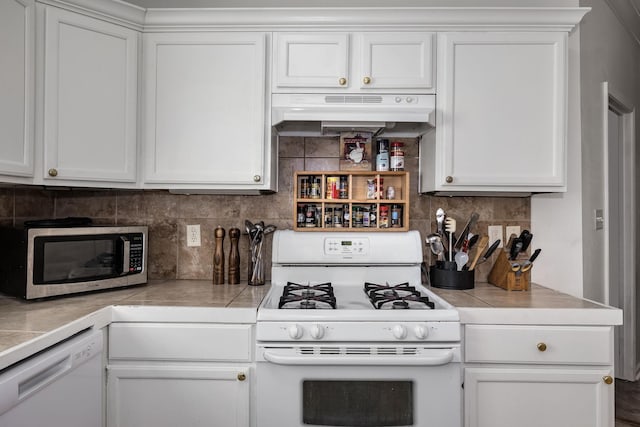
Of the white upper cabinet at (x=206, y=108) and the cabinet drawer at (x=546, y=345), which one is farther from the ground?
the white upper cabinet at (x=206, y=108)

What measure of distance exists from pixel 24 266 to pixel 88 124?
655 millimetres

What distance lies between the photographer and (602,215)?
7.27 feet

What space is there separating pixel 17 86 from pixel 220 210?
102 centimetres

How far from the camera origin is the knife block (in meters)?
1.85

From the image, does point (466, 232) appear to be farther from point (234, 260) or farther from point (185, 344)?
point (185, 344)

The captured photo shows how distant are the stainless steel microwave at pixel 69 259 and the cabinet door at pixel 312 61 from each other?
1.03 m

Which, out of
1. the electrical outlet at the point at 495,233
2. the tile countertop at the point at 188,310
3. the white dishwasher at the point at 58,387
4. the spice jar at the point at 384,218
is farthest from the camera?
the electrical outlet at the point at 495,233

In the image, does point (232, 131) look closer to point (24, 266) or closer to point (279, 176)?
point (279, 176)

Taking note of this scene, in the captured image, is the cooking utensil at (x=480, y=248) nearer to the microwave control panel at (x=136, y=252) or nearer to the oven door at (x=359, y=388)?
the oven door at (x=359, y=388)

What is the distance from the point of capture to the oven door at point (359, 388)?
1.39 meters

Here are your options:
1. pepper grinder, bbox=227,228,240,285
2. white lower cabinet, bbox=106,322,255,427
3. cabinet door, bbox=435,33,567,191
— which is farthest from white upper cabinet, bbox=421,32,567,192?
white lower cabinet, bbox=106,322,255,427

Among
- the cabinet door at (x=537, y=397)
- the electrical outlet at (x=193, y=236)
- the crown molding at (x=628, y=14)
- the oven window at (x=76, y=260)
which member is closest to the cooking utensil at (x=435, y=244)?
the cabinet door at (x=537, y=397)

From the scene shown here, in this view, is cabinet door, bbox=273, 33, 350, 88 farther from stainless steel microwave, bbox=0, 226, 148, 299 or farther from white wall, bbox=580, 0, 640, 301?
white wall, bbox=580, 0, 640, 301

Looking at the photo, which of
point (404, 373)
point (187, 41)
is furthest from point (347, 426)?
point (187, 41)
